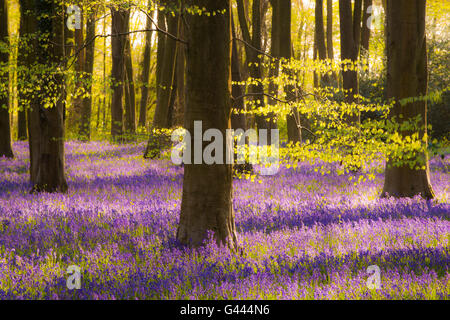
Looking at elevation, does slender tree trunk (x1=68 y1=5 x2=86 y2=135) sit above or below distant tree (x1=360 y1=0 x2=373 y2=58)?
below

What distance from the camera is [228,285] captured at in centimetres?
405

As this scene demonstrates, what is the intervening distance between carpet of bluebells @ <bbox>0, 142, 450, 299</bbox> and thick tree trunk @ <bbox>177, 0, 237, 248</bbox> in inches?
13.8

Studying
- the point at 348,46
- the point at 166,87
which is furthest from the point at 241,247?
the point at 166,87

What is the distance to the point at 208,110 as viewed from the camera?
207 inches

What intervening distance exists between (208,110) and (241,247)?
1777 millimetres

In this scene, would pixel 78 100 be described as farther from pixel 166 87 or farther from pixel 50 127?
pixel 50 127

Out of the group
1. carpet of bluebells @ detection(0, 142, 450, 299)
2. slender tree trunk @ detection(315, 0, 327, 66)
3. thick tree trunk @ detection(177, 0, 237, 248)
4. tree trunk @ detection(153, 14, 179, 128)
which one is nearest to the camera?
carpet of bluebells @ detection(0, 142, 450, 299)

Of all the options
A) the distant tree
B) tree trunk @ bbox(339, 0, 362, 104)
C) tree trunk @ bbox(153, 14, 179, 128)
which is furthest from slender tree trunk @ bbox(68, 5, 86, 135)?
the distant tree

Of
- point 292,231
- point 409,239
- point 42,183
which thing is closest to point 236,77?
point 42,183

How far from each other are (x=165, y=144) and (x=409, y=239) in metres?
9.88

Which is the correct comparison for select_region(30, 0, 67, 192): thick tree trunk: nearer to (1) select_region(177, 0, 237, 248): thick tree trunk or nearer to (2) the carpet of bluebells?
(2) the carpet of bluebells

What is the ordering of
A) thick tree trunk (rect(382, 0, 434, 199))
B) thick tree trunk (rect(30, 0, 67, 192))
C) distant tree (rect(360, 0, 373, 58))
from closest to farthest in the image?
thick tree trunk (rect(382, 0, 434, 199))
thick tree trunk (rect(30, 0, 67, 192))
distant tree (rect(360, 0, 373, 58))

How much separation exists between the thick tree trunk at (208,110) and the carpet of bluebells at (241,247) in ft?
1.15

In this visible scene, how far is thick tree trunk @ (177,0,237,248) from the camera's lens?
17.2 ft
